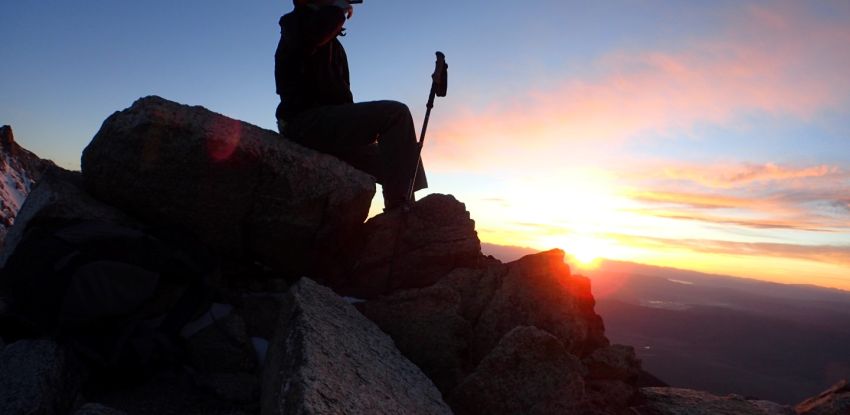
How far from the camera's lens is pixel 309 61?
8.41m

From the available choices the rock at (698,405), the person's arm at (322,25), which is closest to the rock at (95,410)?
the rock at (698,405)

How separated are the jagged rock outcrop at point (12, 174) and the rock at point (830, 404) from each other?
4582 cm

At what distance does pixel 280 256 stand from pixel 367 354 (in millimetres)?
3125

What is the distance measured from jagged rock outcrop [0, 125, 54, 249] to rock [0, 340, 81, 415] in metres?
40.4

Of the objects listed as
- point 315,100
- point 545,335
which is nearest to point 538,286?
point 545,335

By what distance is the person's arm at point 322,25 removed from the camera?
7.87 m

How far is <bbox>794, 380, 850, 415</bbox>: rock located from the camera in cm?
666

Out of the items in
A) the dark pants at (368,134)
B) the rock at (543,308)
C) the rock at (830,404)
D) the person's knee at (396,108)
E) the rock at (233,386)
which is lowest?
the rock at (233,386)

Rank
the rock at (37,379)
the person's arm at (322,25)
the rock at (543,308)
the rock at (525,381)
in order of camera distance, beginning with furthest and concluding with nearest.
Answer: the person's arm at (322,25) → the rock at (543,308) → the rock at (525,381) → the rock at (37,379)

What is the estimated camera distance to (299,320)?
4.66 m

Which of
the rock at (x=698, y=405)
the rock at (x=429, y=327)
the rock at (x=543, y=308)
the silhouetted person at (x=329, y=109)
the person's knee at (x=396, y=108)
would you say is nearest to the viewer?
the rock at (x=429, y=327)

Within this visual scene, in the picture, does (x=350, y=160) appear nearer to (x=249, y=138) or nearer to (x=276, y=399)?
(x=249, y=138)

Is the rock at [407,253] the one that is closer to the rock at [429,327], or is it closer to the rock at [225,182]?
the rock at [225,182]

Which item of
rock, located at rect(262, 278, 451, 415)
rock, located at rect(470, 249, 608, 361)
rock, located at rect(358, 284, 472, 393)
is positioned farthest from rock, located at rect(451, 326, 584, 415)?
rock, located at rect(470, 249, 608, 361)
